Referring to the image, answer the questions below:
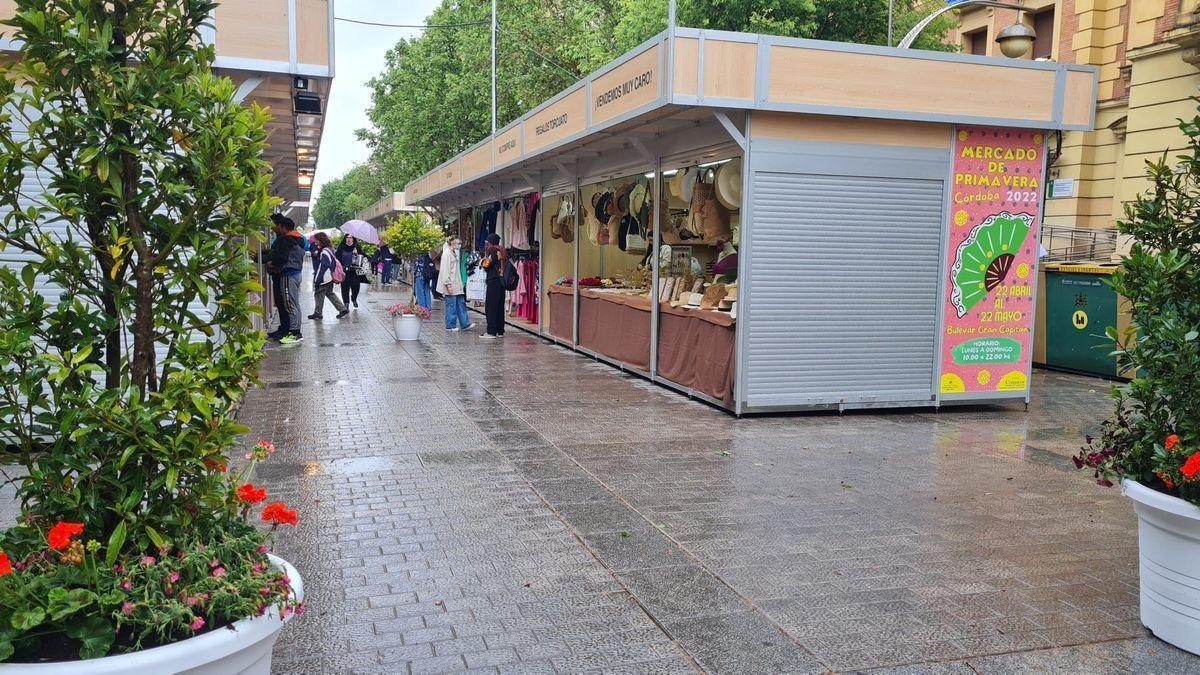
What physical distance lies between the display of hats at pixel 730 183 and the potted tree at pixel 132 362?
21.4ft

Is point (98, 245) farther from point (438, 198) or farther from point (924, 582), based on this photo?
point (438, 198)

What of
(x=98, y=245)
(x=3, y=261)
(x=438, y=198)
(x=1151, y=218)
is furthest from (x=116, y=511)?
(x=438, y=198)

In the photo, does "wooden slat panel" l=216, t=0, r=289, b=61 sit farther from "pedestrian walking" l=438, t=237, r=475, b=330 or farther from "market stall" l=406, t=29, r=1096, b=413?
"pedestrian walking" l=438, t=237, r=475, b=330

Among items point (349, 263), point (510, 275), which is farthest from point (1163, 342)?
point (349, 263)

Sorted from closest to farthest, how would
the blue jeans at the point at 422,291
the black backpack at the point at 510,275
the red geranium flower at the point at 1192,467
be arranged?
the red geranium flower at the point at 1192,467, the black backpack at the point at 510,275, the blue jeans at the point at 422,291

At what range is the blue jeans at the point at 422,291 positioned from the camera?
2006 cm

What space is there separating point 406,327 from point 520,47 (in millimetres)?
16980

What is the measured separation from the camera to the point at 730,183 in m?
8.98

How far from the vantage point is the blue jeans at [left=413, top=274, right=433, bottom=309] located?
65.8 feet

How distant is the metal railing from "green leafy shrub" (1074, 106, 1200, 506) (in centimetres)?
1341

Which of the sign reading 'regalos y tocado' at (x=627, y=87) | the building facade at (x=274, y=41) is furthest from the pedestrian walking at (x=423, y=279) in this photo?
the building facade at (x=274, y=41)

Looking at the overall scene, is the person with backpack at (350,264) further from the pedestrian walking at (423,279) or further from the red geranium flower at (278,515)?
the red geranium flower at (278,515)

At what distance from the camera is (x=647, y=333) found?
418 inches

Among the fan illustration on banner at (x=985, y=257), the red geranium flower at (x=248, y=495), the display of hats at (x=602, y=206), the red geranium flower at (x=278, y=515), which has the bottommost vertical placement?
the red geranium flower at (x=278, y=515)
